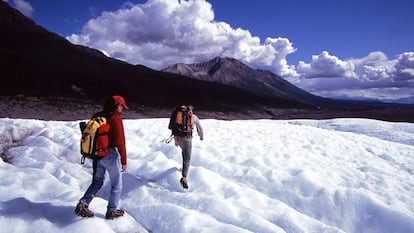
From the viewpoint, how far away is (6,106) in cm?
4847

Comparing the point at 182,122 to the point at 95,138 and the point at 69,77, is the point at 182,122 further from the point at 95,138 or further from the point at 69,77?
the point at 69,77

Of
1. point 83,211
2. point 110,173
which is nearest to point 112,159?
point 110,173

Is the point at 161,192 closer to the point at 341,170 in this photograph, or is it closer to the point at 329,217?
the point at 329,217

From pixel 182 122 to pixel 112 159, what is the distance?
289 centimetres

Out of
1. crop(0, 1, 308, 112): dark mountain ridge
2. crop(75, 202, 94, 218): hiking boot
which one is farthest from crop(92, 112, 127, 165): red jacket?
crop(0, 1, 308, 112): dark mountain ridge

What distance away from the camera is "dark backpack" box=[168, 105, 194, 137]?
26.5ft

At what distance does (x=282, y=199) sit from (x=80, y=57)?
120399 millimetres

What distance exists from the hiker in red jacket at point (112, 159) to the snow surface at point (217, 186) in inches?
12.7

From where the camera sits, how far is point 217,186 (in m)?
8.32

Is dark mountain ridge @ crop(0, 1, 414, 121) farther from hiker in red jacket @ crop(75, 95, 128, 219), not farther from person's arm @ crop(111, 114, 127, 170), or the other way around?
person's arm @ crop(111, 114, 127, 170)

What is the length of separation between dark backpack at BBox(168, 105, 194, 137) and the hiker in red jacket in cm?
260

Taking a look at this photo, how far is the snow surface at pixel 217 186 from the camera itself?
600cm

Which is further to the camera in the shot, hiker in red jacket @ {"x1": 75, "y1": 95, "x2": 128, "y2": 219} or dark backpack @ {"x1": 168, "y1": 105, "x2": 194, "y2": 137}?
dark backpack @ {"x1": 168, "y1": 105, "x2": 194, "y2": 137}

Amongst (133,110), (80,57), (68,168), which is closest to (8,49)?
(80,57)
